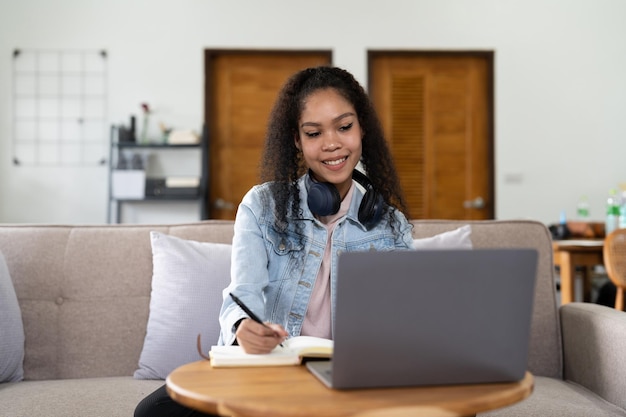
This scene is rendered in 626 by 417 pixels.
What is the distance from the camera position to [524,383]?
3.14 ft

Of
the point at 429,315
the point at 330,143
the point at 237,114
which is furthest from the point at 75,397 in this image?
the point at 237,114

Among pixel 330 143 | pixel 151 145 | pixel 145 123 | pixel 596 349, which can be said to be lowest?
pixel 596 349

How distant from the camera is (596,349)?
1.72 metres

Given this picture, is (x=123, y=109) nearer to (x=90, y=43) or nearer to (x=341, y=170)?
(x=90, y=43)

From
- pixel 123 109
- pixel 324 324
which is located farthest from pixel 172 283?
pixel 123 109

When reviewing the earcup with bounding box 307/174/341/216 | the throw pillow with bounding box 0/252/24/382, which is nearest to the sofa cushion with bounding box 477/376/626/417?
the earcup with bounding box 307/174/341/216

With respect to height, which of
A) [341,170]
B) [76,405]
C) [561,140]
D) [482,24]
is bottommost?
[76,405]

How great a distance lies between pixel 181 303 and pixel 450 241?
2.53 ft

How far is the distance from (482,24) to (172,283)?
3736mm

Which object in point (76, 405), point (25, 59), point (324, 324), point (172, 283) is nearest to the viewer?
point (324, 324)

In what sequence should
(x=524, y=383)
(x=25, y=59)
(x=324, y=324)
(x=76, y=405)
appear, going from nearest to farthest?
(x=524, y=383) → (x=324, y=324) → (x=76, y=405) → (x=25, y=59)

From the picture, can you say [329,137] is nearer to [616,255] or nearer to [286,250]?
[286,250]

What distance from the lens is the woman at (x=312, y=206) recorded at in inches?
56.6

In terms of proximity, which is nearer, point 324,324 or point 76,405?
point 324,324
